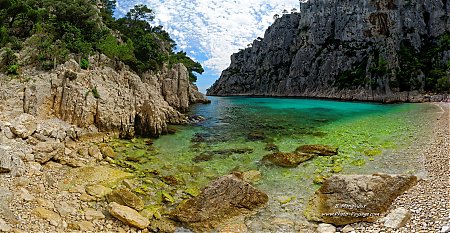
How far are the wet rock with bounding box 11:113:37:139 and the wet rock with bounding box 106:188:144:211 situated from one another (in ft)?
27.1

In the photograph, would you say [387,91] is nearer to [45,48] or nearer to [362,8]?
[362,8]

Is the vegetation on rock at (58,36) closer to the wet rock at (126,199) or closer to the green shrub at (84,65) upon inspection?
the green shrub at (84,65)

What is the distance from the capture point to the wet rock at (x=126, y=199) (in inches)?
440

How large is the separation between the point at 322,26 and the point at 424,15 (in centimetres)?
3641

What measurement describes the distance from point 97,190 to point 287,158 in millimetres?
11145

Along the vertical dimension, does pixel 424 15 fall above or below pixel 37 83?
above

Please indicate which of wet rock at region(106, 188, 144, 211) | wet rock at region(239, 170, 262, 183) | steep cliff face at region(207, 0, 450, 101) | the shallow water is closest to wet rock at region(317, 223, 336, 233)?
the shallow water

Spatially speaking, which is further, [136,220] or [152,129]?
[152,129]

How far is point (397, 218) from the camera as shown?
891cm

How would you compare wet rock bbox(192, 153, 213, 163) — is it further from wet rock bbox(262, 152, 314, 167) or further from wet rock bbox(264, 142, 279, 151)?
wet rock bbox(264, 142, 279, 151)

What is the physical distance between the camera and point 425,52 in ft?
313

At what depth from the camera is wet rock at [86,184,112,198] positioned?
11.9m

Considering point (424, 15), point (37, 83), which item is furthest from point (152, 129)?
point (424, 15)

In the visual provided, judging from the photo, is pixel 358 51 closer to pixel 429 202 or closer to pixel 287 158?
pixel 287 158
